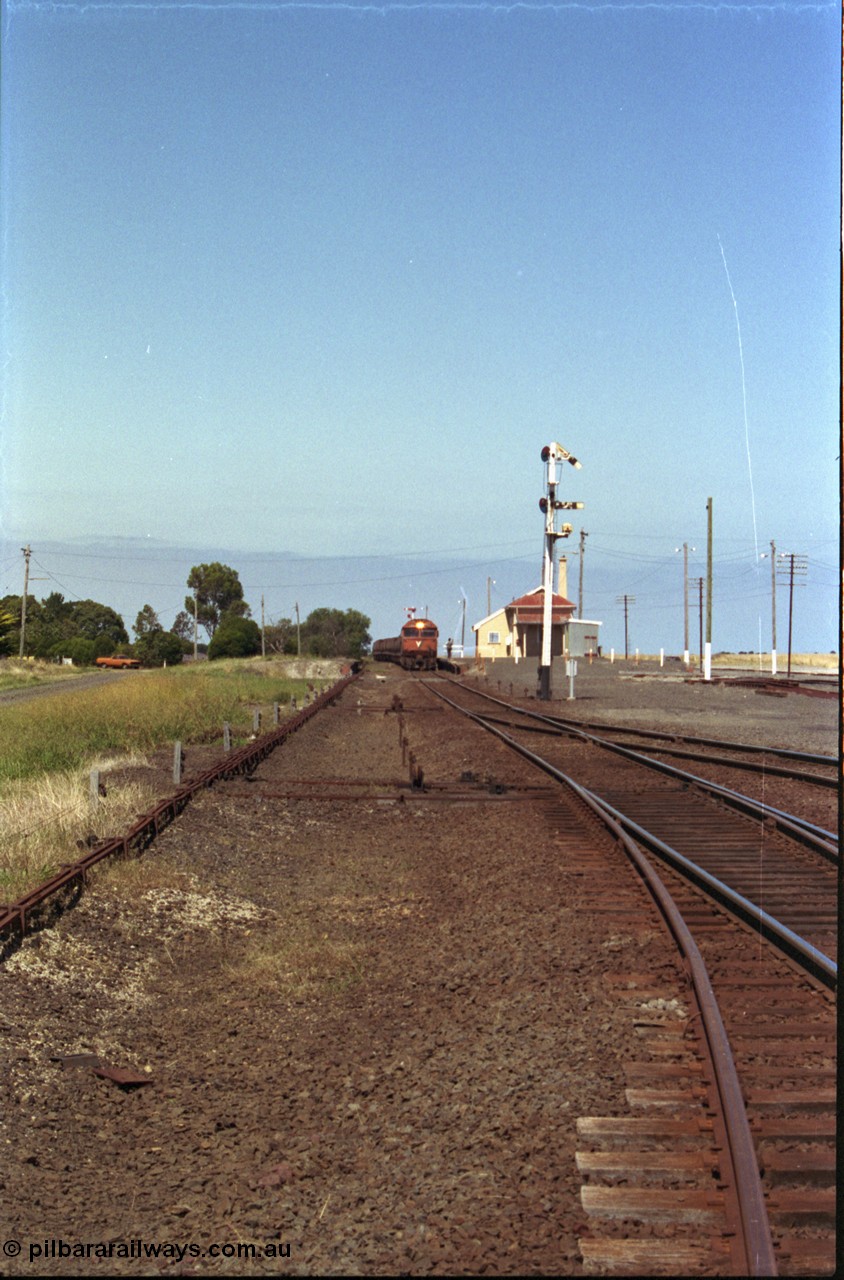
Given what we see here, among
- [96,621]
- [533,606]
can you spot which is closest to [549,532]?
[533,606]

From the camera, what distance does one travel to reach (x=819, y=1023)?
620 cm

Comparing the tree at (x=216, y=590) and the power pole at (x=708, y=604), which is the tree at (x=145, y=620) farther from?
the power pole at (x=708, y=604)

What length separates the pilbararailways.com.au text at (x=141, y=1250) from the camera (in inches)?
162

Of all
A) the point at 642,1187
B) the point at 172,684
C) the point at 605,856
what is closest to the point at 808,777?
the point at 605,856

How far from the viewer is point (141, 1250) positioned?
417 centimetres

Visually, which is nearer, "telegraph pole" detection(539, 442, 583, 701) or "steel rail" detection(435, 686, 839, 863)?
"steel rail" detection(435, 686, 839, 863)

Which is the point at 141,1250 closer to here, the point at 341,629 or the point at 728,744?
the point at 728,744

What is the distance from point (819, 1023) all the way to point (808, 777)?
406 inches

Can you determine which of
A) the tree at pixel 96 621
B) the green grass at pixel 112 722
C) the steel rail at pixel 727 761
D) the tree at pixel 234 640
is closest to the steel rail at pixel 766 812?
the steel rail at pixel 727 761

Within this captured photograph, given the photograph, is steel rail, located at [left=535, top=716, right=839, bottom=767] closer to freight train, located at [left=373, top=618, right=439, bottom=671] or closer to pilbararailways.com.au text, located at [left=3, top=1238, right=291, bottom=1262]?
pilbararailways.com.au text, located at [left=3, top=1238, right=291, bottom=1262]

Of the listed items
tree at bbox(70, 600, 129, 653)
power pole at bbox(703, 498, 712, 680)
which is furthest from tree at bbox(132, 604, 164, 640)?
power pole at bbox(703, 498, 712, 680)

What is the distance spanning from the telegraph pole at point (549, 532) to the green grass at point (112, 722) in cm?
820

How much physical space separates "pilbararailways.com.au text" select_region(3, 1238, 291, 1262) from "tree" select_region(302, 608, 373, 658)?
122 meters

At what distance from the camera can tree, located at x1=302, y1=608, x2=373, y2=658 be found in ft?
431
